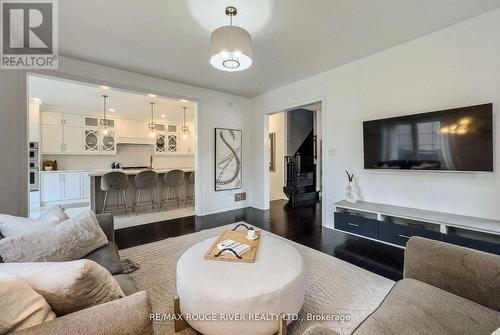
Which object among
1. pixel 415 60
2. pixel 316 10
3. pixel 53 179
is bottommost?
pixel 53 179

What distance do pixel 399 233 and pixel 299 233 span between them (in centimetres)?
132

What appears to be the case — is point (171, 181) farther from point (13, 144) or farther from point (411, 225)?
point (411, 225)

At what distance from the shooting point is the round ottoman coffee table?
1.21m

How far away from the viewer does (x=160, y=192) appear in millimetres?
5297

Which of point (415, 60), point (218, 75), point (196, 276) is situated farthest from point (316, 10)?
point (196, 276)

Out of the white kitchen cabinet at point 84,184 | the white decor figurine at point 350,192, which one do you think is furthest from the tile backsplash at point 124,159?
the white decor figurine at point 350,192

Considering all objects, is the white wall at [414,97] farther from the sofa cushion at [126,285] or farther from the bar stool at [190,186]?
the bar stool at [190,186]

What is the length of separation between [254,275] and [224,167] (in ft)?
11.9

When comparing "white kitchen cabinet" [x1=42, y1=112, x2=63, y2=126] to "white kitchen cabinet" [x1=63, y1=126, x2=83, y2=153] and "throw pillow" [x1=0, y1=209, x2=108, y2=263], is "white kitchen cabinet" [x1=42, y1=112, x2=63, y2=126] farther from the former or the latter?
"throw pillow" [x1=0, y1=209, x2=108, y2=263]

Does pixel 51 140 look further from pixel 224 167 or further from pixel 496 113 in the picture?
pixel 496 113

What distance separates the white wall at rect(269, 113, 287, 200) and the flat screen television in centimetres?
331

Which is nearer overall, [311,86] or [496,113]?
[496,113]

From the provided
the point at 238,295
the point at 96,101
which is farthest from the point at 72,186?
the point at 238,295

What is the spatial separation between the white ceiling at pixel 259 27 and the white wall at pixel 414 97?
192 mm
